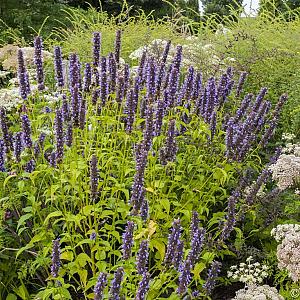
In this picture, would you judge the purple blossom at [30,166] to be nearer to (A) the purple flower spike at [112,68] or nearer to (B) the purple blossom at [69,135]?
(B) the purple blossom at [69,135]

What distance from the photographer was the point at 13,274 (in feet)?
12.7

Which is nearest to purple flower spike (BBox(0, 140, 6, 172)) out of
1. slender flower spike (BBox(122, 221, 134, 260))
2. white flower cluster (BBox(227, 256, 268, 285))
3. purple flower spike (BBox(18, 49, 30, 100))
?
purple flower spike (BBox(18, 49, 30, 100))

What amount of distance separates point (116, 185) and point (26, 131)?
72 centimetres

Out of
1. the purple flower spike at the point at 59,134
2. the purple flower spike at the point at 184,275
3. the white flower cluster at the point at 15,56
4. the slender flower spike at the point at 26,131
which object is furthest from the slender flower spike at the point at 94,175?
the white flower cluster at the point at 15,56

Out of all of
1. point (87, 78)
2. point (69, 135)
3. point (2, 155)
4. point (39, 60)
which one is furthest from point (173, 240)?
point (39, 60)

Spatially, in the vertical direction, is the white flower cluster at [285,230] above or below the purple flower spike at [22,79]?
below

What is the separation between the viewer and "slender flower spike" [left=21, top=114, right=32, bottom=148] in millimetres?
3416

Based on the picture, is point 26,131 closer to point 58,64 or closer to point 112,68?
point 58,64

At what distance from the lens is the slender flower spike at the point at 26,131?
11.2ft

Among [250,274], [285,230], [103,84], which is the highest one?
[103,84]

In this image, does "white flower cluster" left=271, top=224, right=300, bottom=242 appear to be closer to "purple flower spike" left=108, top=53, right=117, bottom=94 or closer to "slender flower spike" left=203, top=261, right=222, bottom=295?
"slender flower spike" left=203, top=261, right=222, bottom=295

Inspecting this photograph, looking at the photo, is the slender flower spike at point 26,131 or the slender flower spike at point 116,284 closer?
the slender flower spike at point 116,284

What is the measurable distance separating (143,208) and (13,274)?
134 cm

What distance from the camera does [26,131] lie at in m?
3.46
